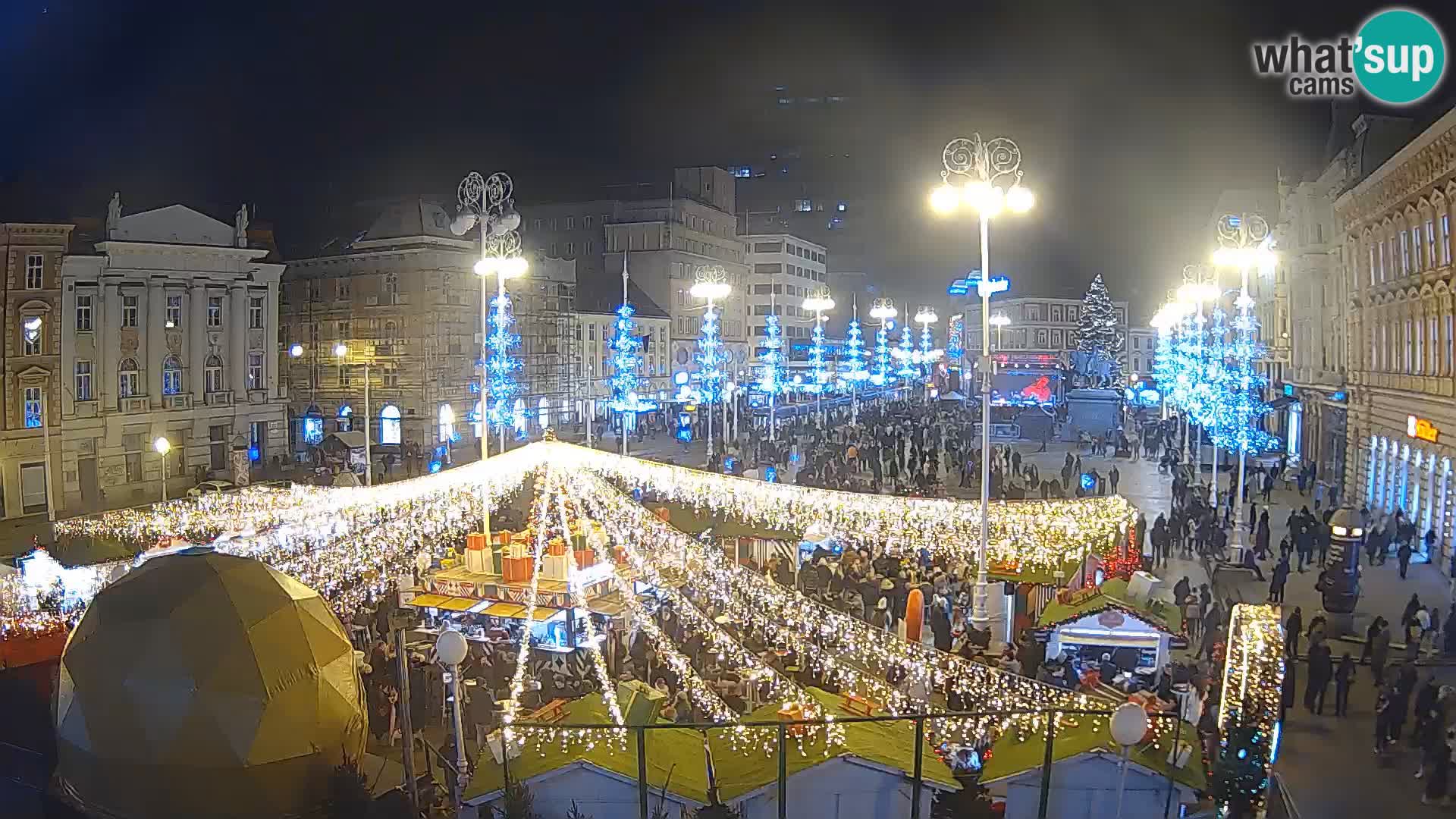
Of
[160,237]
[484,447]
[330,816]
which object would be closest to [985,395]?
[484,447]

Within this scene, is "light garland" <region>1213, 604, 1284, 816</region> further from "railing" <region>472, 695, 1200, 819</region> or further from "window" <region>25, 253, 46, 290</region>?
"window" <region>25, 253, 46, 290</region>

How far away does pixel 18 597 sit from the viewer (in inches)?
655

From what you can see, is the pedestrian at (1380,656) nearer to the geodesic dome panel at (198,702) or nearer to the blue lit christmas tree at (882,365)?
the geodesic dome panel at (198,702)

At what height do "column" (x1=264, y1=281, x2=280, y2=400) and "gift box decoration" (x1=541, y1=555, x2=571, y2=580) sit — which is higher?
"column" (x1=264, y1=281, x2=280, y2=400)

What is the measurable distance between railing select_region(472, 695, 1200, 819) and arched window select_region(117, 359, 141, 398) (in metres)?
34.8

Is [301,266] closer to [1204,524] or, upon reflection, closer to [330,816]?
[1204,524]

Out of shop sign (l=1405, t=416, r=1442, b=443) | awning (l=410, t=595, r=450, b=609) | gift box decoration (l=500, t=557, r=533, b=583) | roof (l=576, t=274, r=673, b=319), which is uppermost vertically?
roof (l=576, t=274, r=673, b=319)

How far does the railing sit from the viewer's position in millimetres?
9148

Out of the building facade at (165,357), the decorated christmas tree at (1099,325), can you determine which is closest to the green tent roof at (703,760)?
the building facade at (165,357)

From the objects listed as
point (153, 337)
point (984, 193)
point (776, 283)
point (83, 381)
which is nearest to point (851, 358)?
point (776, 283)

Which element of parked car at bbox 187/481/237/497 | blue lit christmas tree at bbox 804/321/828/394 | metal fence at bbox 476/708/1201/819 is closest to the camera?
metal fence at bbox 476/708/1201/819

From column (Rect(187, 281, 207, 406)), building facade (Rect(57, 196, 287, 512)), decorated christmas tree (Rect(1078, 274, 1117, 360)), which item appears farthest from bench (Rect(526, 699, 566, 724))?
decorated christmas tree (Rect(1078, 274, 1117, 360))

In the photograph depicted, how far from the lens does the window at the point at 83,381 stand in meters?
37.2

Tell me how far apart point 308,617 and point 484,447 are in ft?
37.9
